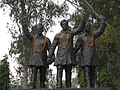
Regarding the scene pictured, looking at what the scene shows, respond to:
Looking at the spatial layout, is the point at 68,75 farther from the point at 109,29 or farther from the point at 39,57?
the point at 109,29

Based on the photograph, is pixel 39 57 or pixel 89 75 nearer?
pixel 89 75

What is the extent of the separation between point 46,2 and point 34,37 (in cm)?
1304

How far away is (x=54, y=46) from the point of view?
896cm

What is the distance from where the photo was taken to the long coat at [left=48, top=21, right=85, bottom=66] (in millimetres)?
8748

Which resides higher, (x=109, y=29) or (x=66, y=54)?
(x=109, y=29)

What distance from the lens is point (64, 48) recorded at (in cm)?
883

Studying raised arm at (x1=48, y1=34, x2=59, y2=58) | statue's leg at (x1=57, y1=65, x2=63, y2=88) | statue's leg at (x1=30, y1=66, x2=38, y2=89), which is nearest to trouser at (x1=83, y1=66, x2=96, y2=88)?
statue's leg at (x1=57, y1=65, x2=63, y2=88)

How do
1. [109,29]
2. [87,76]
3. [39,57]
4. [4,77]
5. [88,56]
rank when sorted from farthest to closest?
1. [4,77]
2. [109,29]
3. [39,57]
4. [88,56]
5. [87,76]

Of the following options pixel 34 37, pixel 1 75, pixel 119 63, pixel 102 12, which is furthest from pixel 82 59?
pixel 1 75

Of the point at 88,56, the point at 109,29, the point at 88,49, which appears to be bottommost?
the point at 88,56

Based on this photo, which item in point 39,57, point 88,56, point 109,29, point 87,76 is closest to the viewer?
point 87,76

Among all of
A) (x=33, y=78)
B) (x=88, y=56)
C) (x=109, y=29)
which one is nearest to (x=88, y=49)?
(x=88, y=56)

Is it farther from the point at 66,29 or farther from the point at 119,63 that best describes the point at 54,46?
the point at 119,63

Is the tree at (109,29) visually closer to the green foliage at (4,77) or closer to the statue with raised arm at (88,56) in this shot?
the statue with raised arm at (88,56)
